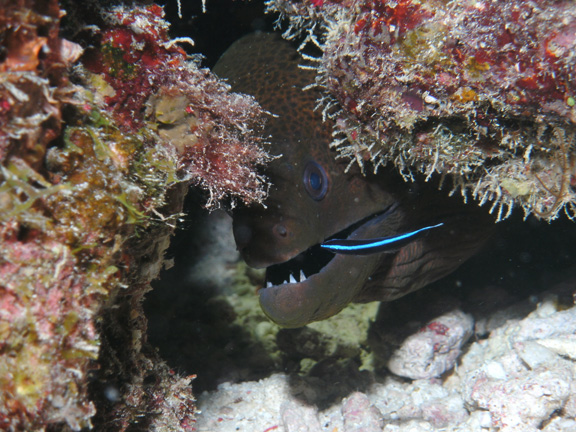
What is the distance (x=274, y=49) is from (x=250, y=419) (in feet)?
9.77

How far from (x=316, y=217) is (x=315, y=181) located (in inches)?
8.7

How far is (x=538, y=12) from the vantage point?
150 centimetres

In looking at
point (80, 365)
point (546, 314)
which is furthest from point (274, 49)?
point (546, 314)

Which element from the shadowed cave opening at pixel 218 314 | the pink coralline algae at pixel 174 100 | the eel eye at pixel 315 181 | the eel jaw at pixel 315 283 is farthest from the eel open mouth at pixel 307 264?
the shadowed cave opening at pixel 218 314

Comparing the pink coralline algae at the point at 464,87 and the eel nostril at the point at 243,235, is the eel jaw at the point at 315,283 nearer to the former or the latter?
the eel nostril at the point at 243,235

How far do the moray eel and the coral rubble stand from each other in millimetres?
373

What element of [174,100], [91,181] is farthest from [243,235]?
[91,181]

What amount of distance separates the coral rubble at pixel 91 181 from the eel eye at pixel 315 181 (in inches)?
19.2

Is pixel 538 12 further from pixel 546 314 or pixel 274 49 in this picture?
pixel 546 314

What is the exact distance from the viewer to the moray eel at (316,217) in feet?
7.20

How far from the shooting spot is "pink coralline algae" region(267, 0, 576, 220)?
1.56 meters

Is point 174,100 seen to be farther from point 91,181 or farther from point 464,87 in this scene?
point 464,87

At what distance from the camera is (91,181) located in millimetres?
1300

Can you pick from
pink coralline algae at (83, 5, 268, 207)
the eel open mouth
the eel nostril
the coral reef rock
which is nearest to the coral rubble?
pink coralline algae at (83, 5, 268, 207)
